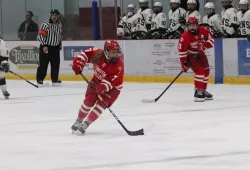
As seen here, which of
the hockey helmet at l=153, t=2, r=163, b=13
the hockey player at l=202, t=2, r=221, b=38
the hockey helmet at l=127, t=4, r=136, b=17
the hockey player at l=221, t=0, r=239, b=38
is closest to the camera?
the hockey player at l=221, t=0, r=239, b=38

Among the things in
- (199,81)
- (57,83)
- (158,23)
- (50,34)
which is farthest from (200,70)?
(158,23)

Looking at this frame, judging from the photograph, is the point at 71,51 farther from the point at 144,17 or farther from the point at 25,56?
the point at 144,17

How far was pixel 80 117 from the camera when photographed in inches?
346

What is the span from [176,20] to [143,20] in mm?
902

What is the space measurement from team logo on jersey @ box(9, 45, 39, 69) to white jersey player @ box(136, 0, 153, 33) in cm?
212

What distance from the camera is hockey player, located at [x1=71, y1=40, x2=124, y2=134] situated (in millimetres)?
8539

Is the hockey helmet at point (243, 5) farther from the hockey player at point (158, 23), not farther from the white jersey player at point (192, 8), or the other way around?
the hockey player at point (158, 23)

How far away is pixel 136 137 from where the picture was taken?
8375 millimetres

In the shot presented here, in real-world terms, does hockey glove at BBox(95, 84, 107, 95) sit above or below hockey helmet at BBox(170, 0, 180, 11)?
below

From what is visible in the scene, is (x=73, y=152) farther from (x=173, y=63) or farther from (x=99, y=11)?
(x=99, y=11)

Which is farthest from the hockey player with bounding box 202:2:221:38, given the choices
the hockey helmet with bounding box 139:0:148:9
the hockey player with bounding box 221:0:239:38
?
the hockey helmet with bounding box 139:0:148:9

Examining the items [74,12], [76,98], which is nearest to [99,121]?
[76,98]

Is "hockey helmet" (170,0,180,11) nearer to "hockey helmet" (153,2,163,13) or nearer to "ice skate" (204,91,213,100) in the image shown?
"hockey helmet" (153,2,163,13)

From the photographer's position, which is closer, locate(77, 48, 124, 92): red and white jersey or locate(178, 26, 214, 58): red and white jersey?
locate(77, 48, 124, 92): red and white jersey
